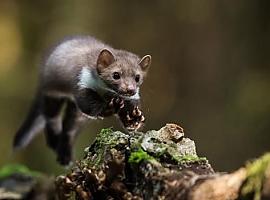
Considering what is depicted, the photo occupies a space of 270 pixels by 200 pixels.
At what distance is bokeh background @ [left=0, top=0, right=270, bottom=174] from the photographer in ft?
39.8

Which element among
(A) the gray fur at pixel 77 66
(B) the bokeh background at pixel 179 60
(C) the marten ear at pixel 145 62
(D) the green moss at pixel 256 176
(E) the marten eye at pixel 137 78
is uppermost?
(D) the green moss at pixel 256 176

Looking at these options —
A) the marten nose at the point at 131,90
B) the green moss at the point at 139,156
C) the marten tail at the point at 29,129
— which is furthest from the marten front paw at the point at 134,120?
the marten tail at the point at 29,129

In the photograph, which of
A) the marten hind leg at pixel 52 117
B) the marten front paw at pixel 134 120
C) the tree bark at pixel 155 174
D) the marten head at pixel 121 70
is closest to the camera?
the tree bark at pixel 155 174

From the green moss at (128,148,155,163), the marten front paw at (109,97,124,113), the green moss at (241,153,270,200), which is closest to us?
the green moss at (241,153,270,200)

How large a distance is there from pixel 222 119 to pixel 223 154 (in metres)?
0.58

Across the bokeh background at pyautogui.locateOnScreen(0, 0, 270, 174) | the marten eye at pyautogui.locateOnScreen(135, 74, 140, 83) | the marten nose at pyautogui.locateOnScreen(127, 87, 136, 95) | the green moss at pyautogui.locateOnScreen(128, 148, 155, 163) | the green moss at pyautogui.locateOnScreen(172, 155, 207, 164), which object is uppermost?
the green moss at pyautogui.locateOnScreen(172, 155, 207, 164)

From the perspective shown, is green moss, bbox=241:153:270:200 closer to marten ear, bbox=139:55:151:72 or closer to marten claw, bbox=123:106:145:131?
marten claw, bbox=123:106:145:131

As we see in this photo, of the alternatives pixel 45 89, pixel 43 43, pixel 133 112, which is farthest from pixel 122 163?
pixel 43 43

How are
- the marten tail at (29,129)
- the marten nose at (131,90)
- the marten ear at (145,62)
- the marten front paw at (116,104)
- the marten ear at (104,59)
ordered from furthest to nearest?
the marten tail at (29,129)
the marten ear at (145,62)
the marten ear at (104,59)
the marten nose at (131,90)
the marten front paw at (116,104)

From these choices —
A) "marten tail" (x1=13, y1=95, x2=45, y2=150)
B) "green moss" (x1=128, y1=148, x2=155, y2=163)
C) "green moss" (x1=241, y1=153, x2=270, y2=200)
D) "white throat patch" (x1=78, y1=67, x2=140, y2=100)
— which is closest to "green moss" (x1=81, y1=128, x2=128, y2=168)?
"green moss" (x1=128, y1=148, x2=155, y2=163)

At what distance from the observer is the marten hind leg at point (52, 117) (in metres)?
7.34

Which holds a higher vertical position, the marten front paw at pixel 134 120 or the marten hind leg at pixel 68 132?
the marten front paw at pixel 134 120

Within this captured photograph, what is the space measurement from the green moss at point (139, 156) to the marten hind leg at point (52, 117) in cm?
366

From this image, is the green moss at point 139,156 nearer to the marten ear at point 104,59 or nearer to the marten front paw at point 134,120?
the marten front paw at point 134,120
